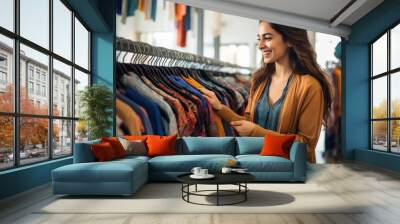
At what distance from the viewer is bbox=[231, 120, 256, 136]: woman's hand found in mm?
7309

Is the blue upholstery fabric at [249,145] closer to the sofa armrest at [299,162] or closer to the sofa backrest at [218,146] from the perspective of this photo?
the sofa backrest at [218,146]

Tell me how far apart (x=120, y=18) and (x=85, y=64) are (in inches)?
42.8

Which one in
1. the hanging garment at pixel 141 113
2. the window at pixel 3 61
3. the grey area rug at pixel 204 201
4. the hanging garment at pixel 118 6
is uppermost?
the hanging garment at pixel 118 6

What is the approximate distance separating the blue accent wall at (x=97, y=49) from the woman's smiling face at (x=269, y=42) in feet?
9.08

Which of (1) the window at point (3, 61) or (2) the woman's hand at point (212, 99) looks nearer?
(1) the window at point (3, 61)

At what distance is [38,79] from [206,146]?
101 inches

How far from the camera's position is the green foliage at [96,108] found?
646cm

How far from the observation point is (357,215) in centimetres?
351

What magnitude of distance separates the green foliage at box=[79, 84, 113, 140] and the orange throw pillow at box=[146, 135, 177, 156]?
3.75ft

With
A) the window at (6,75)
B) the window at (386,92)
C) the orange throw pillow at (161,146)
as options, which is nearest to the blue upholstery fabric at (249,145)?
the orange throw pillow at (161,146)

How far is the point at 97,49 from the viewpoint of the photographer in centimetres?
727

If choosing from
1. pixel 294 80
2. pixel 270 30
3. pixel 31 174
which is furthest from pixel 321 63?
pixel 31 174

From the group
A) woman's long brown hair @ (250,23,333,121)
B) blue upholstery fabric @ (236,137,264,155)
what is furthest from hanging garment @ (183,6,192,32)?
blue upholstery fabric @ (236,137,264,155)

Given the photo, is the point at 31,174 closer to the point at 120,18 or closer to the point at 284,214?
the point at 284,214
